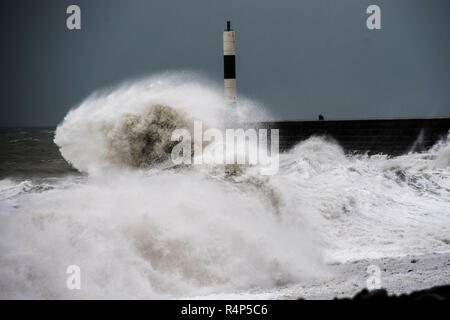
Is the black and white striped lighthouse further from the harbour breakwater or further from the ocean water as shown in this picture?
the ocean water

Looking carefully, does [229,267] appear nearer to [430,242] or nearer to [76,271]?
[76,271]

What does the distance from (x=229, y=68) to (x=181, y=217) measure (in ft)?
35.4

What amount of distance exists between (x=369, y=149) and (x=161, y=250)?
404 inches

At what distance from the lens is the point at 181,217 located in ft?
20.6

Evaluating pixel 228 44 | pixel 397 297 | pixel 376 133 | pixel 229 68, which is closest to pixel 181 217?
pixel 397 297

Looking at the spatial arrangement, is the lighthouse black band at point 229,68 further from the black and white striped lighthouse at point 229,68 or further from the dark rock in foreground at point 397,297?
the dark rock in foreground at point 397,297

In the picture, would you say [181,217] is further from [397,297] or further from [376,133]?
[376,133]

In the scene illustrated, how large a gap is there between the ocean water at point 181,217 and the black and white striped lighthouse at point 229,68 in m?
3.67

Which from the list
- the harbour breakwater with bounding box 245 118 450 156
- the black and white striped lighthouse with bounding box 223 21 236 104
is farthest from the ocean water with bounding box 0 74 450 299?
the black and white striped lighthouse with bounding box 223 21 236 104

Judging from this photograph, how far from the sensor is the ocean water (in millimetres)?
5203

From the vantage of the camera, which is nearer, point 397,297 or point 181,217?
point 397,297

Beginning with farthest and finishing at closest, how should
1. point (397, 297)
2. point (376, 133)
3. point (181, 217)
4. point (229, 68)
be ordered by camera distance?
point (229, 68) → point (376, 133) → point (181, 217) → point (397, 297)

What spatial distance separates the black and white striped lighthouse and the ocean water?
3669 millimetres

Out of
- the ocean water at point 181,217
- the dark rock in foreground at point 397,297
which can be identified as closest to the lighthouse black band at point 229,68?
the ocean water at point 181,217
